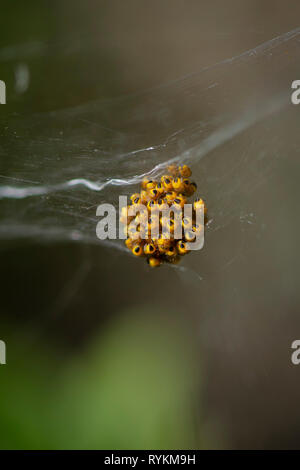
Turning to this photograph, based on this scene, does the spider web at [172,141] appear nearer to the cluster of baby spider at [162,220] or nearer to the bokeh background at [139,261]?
the bokeh background at [139,261]

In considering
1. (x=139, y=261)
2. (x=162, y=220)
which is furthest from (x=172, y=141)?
(x=139, y=261)

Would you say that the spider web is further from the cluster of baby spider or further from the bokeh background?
the cluster of baby spider

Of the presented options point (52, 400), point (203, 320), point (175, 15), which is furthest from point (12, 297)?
point (175, 15)

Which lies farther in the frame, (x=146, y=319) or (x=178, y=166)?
(x=146, y=319)

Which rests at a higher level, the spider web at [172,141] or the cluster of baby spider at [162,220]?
the spider web at [172,141]

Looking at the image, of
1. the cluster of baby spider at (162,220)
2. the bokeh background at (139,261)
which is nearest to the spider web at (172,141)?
the bokeh background at (139,261)

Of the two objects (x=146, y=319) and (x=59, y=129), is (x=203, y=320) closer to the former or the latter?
(x=146, y=319)

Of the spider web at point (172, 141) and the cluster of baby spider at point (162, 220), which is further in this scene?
the spider web at point (172, 141)
